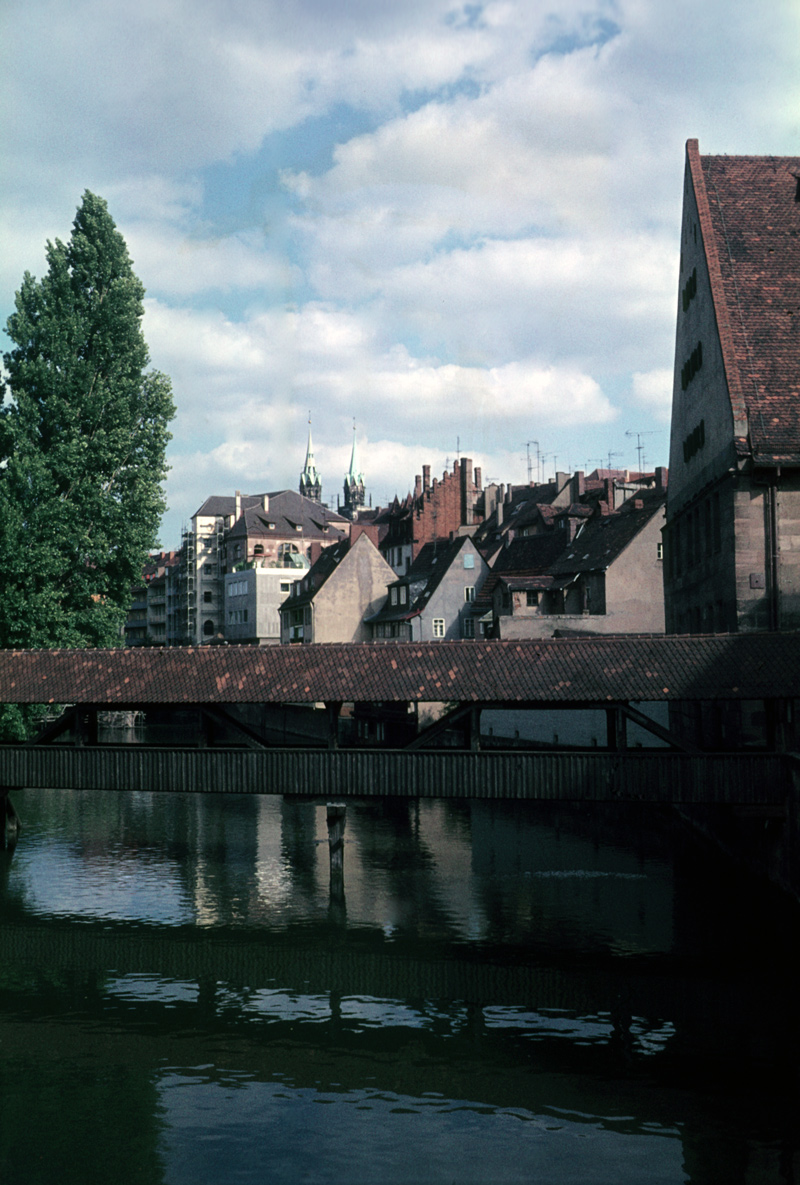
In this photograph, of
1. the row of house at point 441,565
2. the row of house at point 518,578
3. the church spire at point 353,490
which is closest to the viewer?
the row of house at point 518,578

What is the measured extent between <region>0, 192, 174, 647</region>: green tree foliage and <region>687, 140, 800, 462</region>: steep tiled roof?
51.1 feet

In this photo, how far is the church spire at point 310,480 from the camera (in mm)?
156012

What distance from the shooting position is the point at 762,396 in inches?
907

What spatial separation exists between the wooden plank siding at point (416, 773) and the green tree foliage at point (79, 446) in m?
7.53

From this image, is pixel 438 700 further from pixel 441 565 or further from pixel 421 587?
pixel 421 587

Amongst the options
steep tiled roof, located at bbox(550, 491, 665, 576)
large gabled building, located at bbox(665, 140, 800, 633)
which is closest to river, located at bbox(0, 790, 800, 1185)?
large gabled building, located at bbox(665, 140, 800, 633)

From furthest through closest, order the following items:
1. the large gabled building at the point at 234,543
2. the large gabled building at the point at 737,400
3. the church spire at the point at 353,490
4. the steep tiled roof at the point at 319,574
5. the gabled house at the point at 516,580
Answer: the church spire at the point at 353,490 → the large gabled building at the point at 234,543 → the steep tiled roof at the point at 319,574 → the gabled house at the point at 516,580 → the large gabled building at the point at 737,400

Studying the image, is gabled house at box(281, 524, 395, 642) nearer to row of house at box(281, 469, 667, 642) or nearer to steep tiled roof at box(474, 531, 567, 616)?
row of house at box(281, 469, 667, 642)

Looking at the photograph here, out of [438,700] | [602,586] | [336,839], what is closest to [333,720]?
[336,839]

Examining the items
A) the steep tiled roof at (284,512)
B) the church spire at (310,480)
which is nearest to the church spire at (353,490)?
the church spire at (310,480)

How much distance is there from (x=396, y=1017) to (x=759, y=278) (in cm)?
1808

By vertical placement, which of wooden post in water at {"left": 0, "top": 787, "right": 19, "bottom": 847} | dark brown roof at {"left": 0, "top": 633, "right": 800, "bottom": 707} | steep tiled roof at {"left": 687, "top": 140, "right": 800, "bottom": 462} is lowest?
wooden post in water at {"left": 0, "top": 787, "right": 19, "bottom": 847}

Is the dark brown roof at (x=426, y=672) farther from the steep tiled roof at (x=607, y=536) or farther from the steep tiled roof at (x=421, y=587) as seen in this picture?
the steep tiled roof at (x=421, y=587)

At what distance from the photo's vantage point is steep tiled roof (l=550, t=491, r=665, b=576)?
42.5 metres
